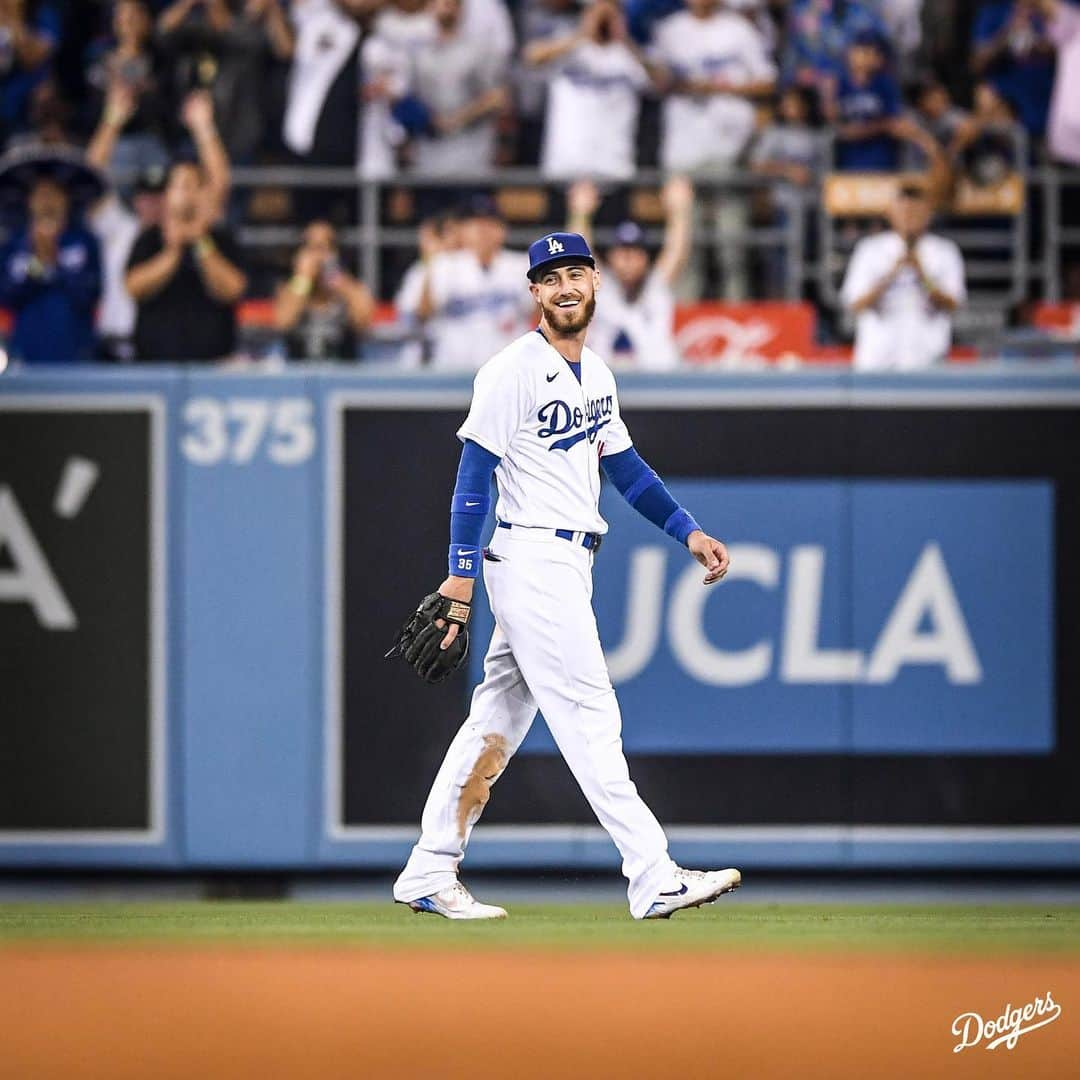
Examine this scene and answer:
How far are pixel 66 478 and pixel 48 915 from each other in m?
1.83

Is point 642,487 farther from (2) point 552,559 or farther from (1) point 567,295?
(1) point 567,295

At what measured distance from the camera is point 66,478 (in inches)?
321

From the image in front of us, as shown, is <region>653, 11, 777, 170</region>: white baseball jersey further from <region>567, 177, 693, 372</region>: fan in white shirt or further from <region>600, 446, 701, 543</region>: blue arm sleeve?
<region>600, 446, 701, 543</region>: blue arm sleeve

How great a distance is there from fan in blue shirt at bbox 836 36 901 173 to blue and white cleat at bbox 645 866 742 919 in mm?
6931

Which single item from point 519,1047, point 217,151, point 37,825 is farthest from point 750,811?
point 217,151

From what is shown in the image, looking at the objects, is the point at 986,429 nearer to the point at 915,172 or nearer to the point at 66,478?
the point at 66,478

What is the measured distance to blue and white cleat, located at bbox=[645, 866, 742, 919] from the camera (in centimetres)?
597

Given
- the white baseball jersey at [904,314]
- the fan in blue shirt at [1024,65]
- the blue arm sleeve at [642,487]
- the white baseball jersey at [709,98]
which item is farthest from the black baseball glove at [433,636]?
the fan in blue shirt at [1024,65]

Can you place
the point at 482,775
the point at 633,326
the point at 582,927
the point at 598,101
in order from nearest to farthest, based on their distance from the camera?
the point at 482,775 → the point at 582,927 → the point at 633,326 → the point at 598,101

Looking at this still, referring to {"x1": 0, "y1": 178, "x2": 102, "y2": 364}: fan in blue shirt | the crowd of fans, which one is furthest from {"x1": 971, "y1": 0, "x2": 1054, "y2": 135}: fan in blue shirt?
{"x1": 0, "y1": 178, "x2": 102, "y2": 364}: fan in blue shirt

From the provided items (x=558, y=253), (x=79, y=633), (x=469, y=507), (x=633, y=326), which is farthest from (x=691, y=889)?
(x=633, y=326)

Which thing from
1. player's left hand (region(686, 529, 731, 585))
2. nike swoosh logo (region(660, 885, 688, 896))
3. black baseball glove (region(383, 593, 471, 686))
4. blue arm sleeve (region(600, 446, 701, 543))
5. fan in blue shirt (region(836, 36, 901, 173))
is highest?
fan in blue shirt (region(836, 36, 901, 173))

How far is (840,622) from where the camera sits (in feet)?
26.6

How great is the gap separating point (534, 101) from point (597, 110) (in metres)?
0.83
